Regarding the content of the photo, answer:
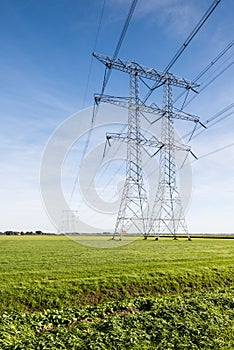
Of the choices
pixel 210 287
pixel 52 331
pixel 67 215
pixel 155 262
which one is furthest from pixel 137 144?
pixel 67 215

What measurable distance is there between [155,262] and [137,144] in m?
25.5

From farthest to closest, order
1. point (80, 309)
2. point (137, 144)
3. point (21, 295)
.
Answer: point (137, 144)
point (21, 295)
point (80, 309)

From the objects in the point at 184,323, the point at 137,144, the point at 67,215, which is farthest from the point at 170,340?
the point at 67,215

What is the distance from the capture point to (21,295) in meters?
12.7

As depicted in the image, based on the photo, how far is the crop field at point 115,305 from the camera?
28.0 feet

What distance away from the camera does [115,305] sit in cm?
1180

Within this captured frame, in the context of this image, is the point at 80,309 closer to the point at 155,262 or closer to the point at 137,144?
the point at 155,262

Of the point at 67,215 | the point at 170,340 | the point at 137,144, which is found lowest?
the point at 170,340

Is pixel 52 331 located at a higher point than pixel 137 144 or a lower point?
lower

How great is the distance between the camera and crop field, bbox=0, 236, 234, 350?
28.0ft

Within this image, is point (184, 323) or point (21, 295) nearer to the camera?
point (184, 323)

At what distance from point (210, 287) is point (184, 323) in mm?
6794

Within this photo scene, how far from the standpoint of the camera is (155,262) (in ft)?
65.4

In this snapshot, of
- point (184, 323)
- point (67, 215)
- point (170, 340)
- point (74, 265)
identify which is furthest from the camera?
point (67, 215)
